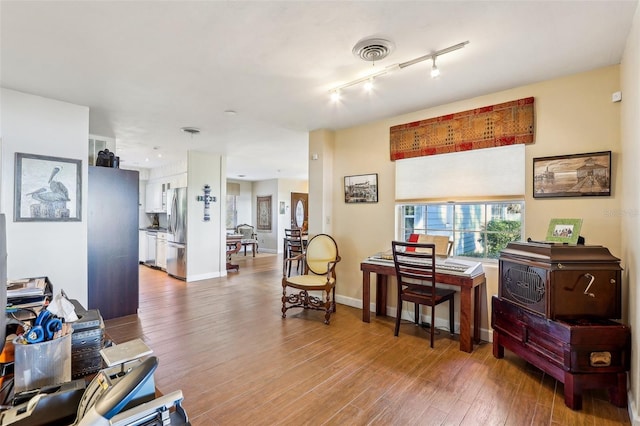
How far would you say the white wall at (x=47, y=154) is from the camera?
3.07 meters

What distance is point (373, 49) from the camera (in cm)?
233

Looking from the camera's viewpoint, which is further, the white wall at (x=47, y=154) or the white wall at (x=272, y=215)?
the white wall at (x=272, y=215)

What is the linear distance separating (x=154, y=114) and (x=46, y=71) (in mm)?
1191

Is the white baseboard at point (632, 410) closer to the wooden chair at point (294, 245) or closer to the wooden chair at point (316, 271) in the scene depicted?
the wooden chair at point (316, 271)

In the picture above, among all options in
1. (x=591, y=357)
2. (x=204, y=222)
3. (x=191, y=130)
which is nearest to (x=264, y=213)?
(x=204, y=222)

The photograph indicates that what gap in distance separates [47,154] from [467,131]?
4.42m

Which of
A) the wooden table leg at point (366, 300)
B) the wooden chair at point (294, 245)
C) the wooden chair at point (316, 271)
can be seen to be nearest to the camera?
the wooden table leg at point (366, 300)

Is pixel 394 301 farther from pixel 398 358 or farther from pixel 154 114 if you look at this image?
pixel 154 114

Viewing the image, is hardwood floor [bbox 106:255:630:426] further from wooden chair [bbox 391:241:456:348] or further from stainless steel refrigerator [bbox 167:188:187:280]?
stainless steel refrigerator [bbox 167:188:187:280]

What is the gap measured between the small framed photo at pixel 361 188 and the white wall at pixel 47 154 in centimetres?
318

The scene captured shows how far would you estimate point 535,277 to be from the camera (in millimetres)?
2389

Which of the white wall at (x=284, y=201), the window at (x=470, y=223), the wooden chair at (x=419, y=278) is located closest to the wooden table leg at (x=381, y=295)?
the wooden chair at (x=419, y=278)

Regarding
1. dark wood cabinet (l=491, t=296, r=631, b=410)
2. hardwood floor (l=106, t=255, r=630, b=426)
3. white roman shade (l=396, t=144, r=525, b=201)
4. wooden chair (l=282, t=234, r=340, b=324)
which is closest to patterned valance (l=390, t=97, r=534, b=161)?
white roman shade (l=396, t=144, r=525, b=201)

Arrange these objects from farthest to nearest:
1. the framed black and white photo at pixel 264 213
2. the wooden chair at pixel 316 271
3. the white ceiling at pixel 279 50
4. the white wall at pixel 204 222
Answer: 1. the framed black and white photo at pixel 264 213
2. the white wall at pixel 204 222
3. the wooden chair at pixel 316 271
4. the white ceiling at pixel 279 50
